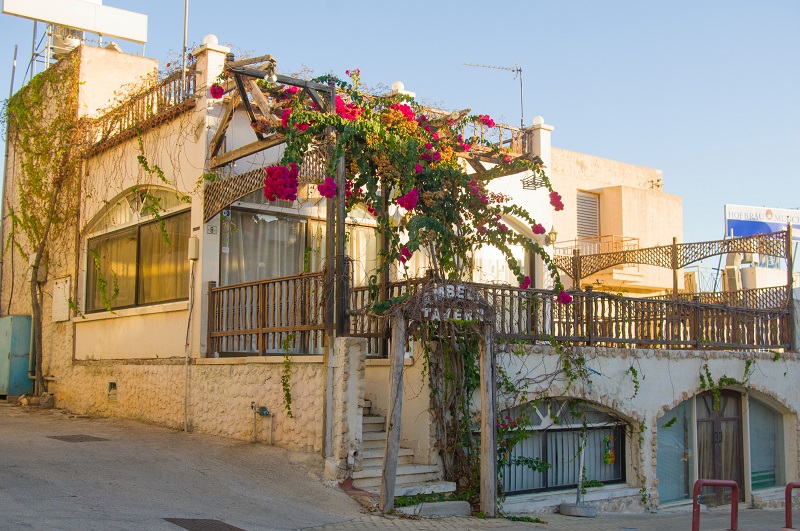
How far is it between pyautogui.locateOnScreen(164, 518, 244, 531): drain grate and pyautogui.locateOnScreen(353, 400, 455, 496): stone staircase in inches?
91.5

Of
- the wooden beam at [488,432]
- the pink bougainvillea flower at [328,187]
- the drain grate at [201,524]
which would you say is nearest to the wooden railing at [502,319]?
the wooden beam at [488,432]

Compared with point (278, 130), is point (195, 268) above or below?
below

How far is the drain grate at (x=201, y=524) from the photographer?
8.03 m

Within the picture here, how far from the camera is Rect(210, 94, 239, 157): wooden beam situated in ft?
41.9

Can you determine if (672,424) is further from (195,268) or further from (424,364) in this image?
(195,268)

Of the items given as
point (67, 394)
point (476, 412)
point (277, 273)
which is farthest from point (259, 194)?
point (67, 394)

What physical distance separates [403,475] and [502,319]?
8.30 feet

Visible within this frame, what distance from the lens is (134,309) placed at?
586 inches

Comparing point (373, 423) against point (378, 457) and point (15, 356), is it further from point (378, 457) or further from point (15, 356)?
point (15, 356)

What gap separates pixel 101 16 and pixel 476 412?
1271cm

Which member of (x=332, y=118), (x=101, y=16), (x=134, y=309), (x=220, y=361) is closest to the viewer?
(x=332, y=118)

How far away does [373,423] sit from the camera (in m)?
11.6

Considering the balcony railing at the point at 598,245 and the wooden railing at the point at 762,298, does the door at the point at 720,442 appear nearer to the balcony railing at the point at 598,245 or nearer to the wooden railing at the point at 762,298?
the wooden railing at the point at 762,298

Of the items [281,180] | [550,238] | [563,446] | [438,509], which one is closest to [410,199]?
[281,180]
